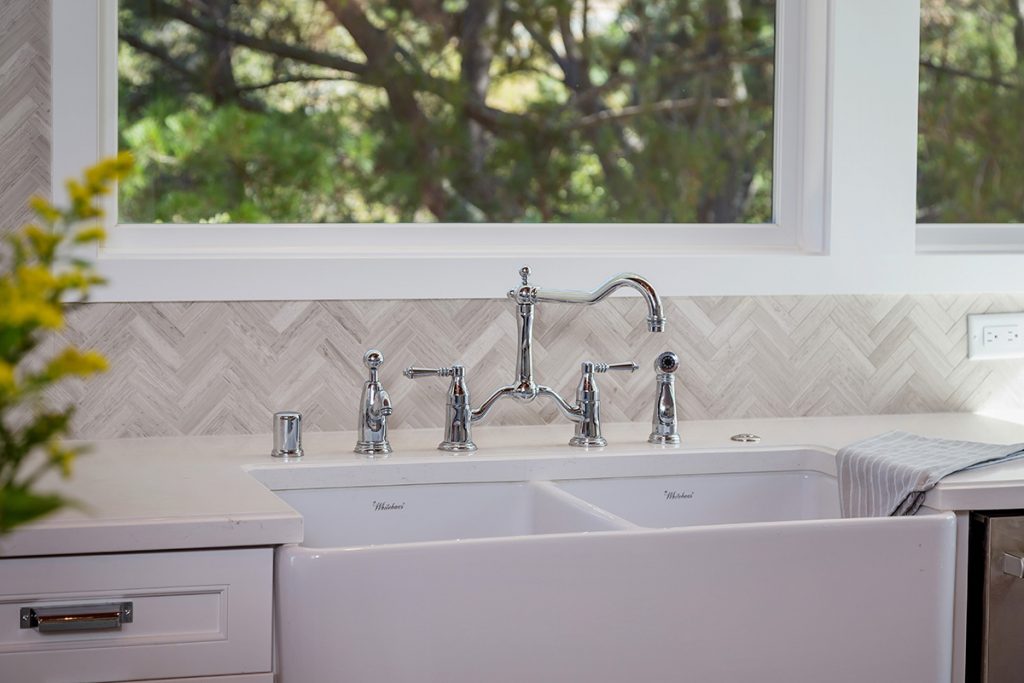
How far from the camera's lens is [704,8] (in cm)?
244

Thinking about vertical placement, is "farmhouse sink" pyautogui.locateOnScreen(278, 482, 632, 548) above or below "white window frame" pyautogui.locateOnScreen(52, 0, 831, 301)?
below

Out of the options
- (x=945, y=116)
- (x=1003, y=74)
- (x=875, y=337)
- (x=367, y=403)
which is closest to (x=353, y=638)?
(x=367, y=403)

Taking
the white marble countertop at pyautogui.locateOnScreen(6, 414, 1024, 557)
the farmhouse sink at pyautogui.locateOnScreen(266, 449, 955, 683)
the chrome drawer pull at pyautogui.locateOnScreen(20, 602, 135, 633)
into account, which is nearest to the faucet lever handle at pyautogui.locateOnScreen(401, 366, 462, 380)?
the white marble countertop at pyautogui.locateOnScreen(6, 414, 1024, 557)

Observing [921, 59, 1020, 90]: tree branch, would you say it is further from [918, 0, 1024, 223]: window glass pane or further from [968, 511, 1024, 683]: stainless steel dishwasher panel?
[968, 511, 1024, 683]: stainless steel dishwasher panel

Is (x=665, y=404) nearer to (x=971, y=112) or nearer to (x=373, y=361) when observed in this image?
(x=373, y=361)

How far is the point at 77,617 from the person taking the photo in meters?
1.43

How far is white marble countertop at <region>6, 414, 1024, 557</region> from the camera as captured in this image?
1455mm

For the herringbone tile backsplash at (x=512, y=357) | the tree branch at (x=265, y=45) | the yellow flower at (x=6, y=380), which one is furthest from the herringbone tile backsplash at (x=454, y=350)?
the yellow flower at (x=6, y=380)

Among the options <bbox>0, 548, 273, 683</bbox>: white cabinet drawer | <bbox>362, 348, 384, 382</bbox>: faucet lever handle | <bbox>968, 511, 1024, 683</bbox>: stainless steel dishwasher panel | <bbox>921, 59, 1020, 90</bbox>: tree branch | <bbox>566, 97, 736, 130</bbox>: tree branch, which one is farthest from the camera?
<bbox>921, 59, 1020, 90</bbox>: tree branch

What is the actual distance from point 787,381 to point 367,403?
87cm

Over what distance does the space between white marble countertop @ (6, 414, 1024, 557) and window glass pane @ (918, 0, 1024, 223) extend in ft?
1.58

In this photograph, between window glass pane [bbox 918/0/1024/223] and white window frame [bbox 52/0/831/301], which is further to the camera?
window glass pane [bbox 918/0/1024/223]

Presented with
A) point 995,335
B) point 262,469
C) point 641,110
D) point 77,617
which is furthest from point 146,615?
point 995,335

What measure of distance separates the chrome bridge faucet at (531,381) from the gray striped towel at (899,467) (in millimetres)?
382
